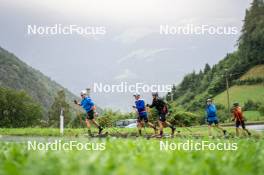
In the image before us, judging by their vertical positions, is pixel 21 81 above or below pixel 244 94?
above

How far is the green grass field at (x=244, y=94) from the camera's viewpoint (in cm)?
7467

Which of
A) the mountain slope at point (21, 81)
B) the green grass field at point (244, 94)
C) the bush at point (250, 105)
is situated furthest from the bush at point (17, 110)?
the mountain slope at point (21, 81)

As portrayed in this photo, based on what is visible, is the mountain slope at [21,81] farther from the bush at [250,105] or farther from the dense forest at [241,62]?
the bush at [250,105]

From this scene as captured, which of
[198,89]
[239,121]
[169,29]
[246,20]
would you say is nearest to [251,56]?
[246,20]

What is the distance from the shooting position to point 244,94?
7844 centimetres

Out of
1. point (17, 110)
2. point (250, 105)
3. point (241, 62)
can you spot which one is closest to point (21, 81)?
point (17, 110)

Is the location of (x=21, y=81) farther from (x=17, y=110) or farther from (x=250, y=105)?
→ (x=250, y=105)

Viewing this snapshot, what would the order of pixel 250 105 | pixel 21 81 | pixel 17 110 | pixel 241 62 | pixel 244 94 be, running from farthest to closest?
pixel 21 81
pixel 241 62
pixel 17 110
pixel 244 94
pixel 250 105

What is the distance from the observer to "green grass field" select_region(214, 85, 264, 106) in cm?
7467

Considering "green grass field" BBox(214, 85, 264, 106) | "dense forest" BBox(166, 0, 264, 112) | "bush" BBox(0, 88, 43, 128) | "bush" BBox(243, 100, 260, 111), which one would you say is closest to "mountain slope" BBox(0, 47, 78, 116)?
"bush" BBox(0, 88, 43, 128)

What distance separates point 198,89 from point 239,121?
88.5 metres

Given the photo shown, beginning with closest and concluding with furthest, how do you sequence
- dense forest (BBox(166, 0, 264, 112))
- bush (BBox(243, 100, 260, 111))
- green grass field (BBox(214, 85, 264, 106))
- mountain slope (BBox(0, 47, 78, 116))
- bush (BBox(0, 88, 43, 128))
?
bush (BBox(243, 100, 260, 111))
green grass field (BBox(214, 85, 264, 106))
bush (BBox(0, 88, 43, 128))
dense forest (BBox(166, 0, 264, 112))
mountain slope (BBox(0, 47, 78, 116))

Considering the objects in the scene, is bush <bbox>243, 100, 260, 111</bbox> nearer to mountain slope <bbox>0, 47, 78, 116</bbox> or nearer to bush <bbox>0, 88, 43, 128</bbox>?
bush <bbox>0, 88, 43, 128</bbox>

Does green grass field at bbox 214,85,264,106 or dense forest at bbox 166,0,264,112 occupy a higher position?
dense forest at bbox 166,0,264,112
